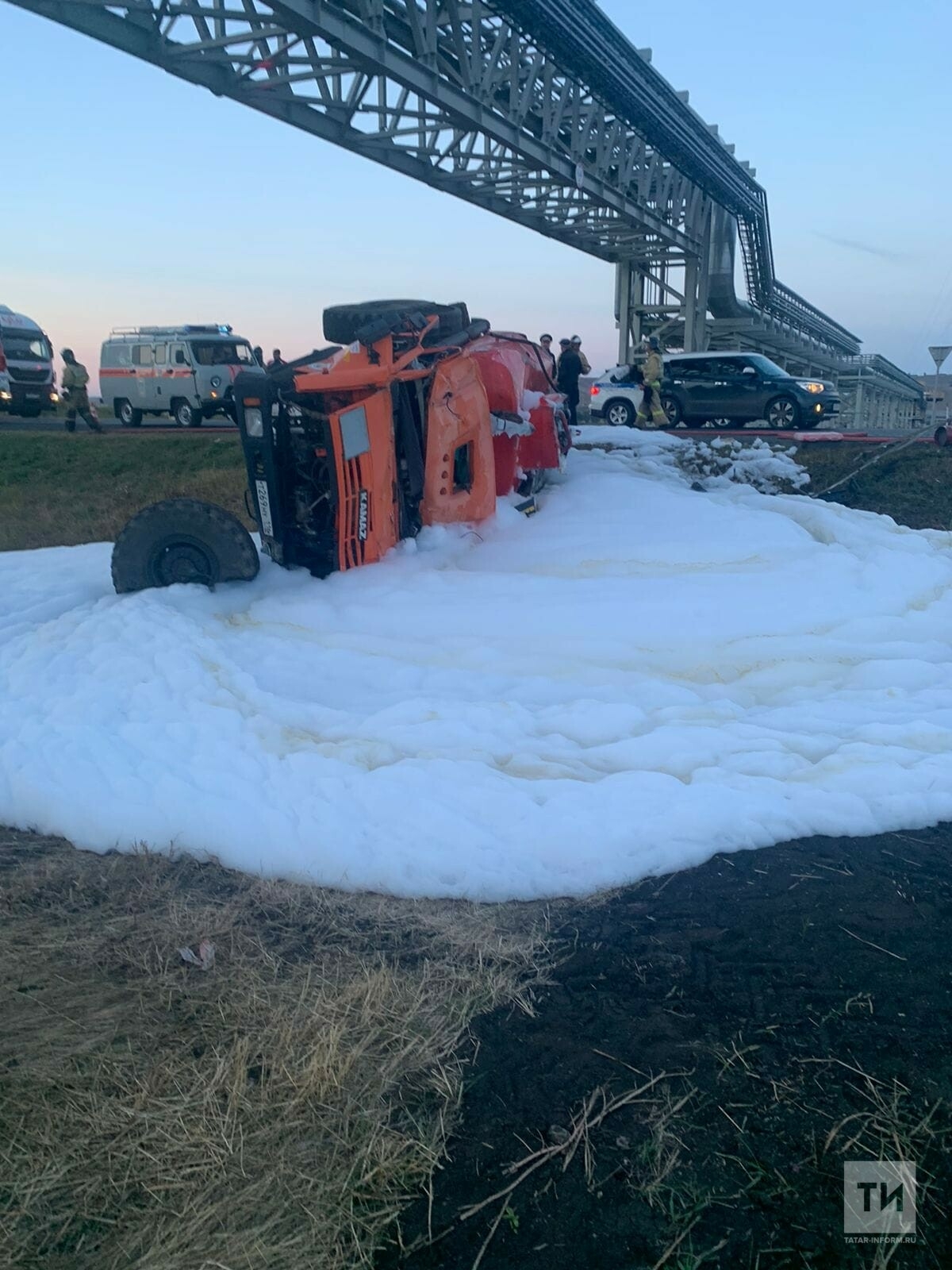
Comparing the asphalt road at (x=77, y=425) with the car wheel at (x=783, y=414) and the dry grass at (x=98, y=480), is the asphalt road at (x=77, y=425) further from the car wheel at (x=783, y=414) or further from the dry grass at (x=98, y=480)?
the car wheel at (x=783, y=414)

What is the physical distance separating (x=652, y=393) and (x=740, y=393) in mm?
1471

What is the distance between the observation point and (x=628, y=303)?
27.2m

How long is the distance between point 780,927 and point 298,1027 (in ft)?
5.31

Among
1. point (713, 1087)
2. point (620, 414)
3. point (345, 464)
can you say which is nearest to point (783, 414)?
point (620, 414)

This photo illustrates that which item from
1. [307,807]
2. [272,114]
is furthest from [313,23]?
[307,807]

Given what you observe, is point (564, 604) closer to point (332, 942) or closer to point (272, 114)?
point (332, 942)

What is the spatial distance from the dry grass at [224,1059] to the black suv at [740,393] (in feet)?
46.7

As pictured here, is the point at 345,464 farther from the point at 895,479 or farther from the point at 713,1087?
the point at 895,479

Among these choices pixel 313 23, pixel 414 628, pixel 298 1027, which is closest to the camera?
pixel 298 1027

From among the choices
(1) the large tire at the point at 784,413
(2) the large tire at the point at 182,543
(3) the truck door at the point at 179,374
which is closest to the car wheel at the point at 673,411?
(1) the large tire at the point at 784,413

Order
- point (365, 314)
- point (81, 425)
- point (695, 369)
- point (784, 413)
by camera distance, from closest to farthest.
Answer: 1. point (365, 314)
2. point (784, 413)
3. point (695, 369)
4. point (81, 425)

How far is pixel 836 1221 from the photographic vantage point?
2113 millimetres

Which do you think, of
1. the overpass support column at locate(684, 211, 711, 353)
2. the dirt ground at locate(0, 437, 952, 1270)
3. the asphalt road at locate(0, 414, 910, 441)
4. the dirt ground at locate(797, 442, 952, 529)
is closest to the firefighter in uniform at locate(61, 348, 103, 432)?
the asphalt road at locate(0, 414, 910, 441)

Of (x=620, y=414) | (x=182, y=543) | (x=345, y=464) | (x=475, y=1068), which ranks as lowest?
(x=475, y=1068)
